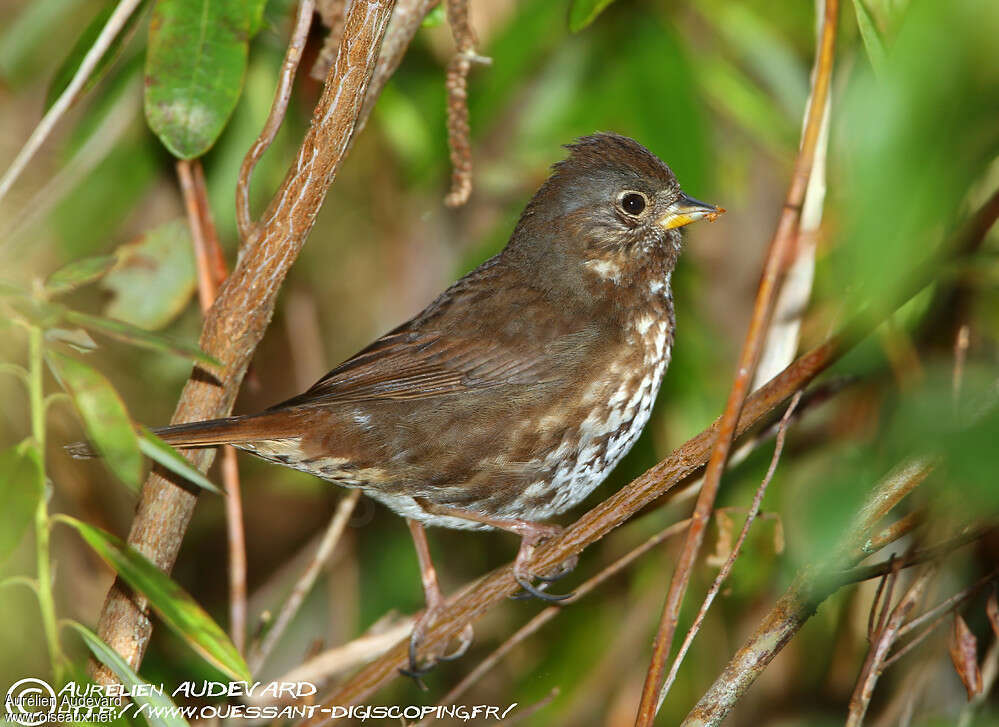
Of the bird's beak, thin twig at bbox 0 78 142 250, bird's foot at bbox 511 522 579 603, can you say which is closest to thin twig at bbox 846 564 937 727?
bird's foot at bbox 511 522 579 603

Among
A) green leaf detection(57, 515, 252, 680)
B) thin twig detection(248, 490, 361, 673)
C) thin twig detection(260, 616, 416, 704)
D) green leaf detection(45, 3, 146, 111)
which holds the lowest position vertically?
thin twig detection(260, 616, 416, 704)

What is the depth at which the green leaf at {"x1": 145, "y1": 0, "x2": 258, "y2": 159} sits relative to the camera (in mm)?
2779

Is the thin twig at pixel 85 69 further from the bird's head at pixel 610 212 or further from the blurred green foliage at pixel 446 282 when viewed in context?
the bird's head at pixel 610 212

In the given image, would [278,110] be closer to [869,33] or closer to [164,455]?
[164,455]

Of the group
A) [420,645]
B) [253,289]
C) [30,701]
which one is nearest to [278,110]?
[253,289]

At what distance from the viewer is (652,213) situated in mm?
3588

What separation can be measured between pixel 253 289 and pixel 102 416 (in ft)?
3.08

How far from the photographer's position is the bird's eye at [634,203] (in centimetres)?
358

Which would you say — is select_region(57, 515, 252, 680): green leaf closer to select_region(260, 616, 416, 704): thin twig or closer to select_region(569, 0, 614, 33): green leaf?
select_region(260, 616, 416, 704): thin twig

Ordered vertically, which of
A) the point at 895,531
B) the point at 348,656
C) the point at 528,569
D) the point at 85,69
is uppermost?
the point at 85,69

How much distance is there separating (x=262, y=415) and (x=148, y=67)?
1072mm

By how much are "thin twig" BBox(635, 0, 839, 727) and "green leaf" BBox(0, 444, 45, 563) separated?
120 cm

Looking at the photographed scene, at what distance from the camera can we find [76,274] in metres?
1.95

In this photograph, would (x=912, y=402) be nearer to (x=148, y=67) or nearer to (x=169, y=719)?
(x=169, y=719)
